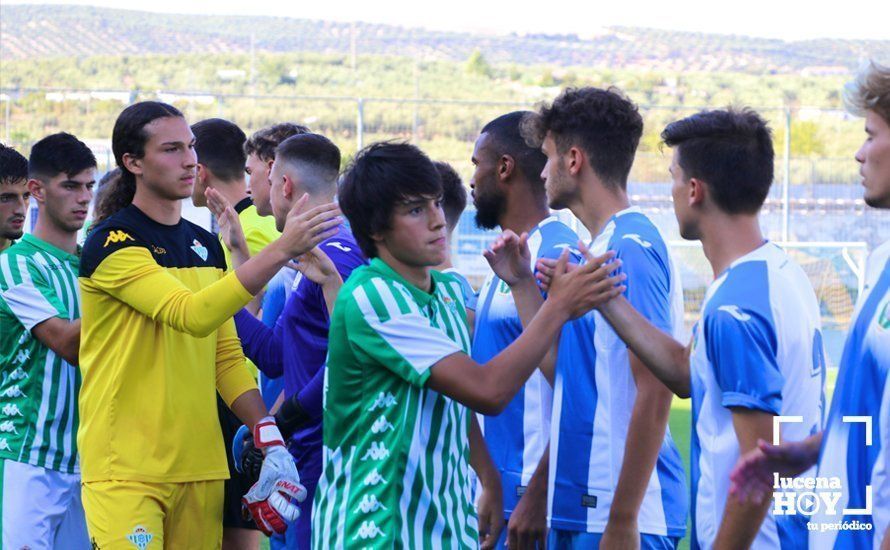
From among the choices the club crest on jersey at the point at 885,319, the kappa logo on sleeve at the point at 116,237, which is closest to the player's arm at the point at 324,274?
the kappa logo on sleeve at the point at 116,237

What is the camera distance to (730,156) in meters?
3.33

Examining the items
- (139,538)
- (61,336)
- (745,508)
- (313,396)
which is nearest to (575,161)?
(313,396)

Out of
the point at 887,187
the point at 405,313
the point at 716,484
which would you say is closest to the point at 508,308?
the point at 405,313

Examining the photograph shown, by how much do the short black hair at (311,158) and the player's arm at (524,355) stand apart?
218cm

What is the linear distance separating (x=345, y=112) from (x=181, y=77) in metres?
27.3

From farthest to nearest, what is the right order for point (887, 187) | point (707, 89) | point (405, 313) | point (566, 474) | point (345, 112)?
point (707, 89), point (345, 112), point (566, 474), point (405, 313), point (887, 187)

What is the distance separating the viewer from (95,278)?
4246 mm

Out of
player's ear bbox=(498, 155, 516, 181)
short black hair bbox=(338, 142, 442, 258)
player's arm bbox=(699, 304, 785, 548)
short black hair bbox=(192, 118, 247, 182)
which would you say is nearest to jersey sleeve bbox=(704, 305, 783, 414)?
player's arm bbox=(699, 304, 785, 548)

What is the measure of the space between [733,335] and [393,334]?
3.02 ft

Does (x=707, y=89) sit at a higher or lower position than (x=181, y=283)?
higher

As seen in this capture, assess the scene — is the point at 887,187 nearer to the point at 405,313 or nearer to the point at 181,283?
the point at 405,313

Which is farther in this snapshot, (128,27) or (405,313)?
(128,27)

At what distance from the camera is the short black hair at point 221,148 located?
6.59 m

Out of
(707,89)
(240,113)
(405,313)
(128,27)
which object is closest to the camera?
(405,313)
